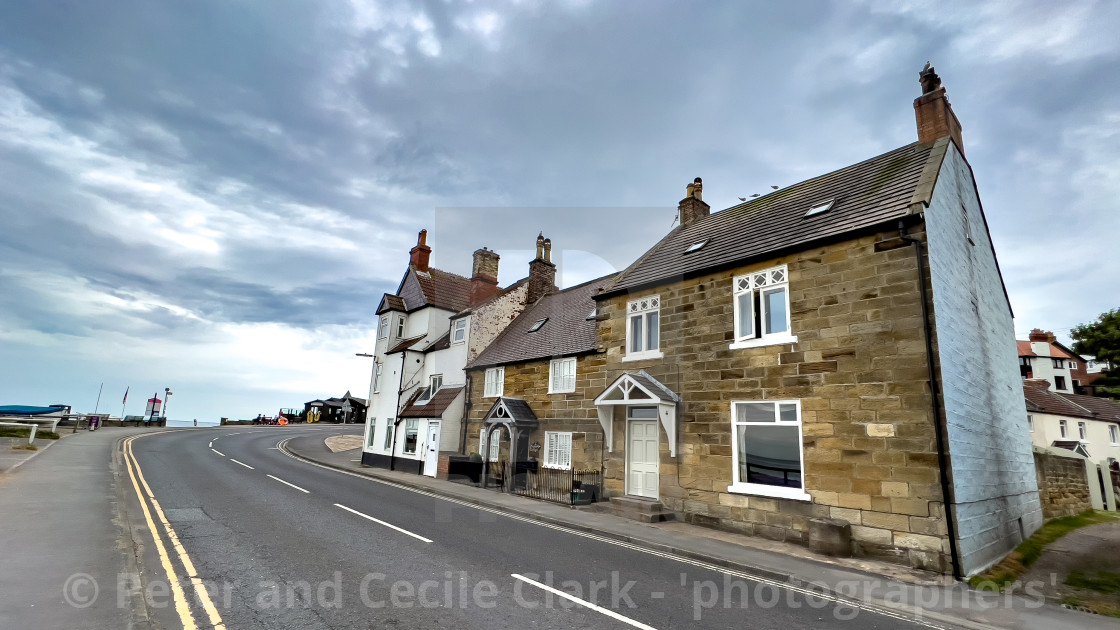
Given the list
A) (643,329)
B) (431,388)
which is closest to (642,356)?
(643,329)

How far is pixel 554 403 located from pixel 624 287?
656 cm

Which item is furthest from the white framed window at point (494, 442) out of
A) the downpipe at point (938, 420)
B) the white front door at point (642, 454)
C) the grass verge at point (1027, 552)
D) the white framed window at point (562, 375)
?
the grass verge at point (1027, 552)

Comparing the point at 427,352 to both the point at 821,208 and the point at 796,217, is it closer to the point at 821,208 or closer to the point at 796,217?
the point at 796,217

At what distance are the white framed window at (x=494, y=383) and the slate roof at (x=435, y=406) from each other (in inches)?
94.3

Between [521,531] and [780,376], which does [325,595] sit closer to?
Answer: [521,531]

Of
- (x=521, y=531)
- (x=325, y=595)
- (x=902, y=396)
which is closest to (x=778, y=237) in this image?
(x=902, y=396)

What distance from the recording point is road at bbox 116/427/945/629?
21.1 ft

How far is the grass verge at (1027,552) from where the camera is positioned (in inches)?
377

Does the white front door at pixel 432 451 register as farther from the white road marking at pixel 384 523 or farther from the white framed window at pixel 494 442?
the white road marking at pixel 384 523

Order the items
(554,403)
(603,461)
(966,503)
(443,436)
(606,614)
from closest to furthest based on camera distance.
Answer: (606,614), (966,503), (603,461), (554,403), (443,436)

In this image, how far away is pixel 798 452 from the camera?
1207cm

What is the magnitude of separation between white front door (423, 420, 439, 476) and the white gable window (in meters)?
17.1

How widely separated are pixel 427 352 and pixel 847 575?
25523mm

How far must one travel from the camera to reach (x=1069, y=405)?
3766cm
